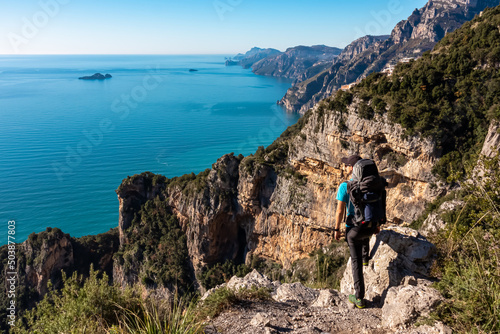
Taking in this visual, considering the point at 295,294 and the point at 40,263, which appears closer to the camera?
the point at 295,294

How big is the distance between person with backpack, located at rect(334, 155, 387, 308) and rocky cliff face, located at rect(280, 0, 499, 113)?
387ft

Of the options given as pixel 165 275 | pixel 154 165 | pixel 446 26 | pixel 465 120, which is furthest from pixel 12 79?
pixel 446 26

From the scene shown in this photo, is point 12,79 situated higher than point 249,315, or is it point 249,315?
point 12,79

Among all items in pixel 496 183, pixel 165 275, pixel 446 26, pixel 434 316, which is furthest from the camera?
pixel 446 26

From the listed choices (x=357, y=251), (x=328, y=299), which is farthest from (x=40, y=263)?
(x=357, y=251)

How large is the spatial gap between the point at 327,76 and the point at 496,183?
146m

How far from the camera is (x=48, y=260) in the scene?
108 feet

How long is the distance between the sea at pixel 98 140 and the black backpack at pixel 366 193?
136 ft

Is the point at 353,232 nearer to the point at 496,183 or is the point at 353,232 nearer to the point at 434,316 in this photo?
the point at 434,316

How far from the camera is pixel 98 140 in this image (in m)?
75.7

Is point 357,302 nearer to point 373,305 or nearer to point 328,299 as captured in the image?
point 373,305

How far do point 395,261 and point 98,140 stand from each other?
81.5 meters

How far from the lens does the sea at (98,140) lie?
164 feet

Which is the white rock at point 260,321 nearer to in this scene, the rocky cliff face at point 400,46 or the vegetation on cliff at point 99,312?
the vegetation on cliff at point 99,312
